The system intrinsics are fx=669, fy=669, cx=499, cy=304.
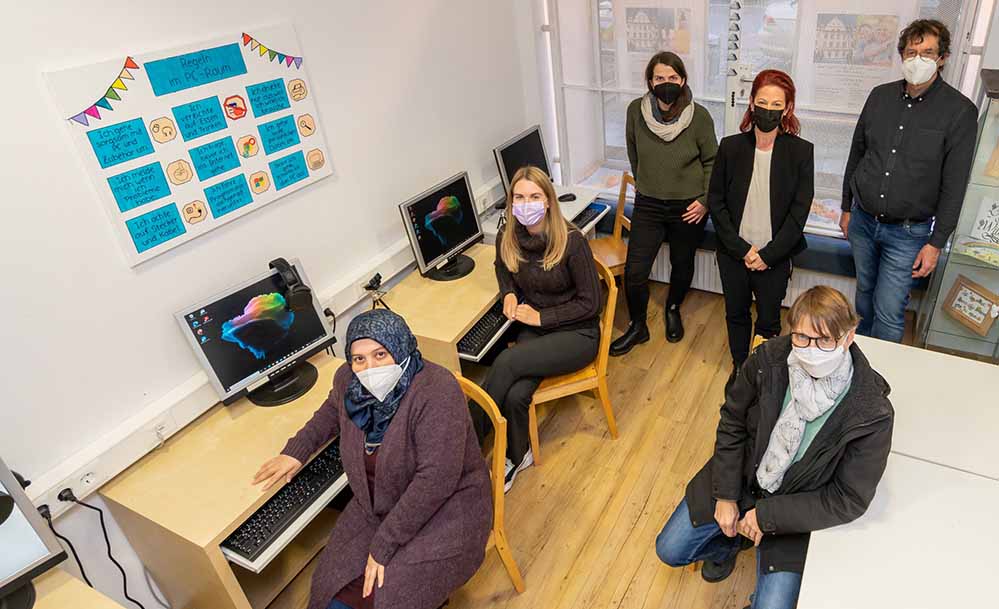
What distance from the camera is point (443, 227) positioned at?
3.22 meters

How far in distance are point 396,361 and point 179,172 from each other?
103cm

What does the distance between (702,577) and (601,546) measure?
1.26 ft

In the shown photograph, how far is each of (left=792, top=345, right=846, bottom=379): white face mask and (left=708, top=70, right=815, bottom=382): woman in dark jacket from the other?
3.83ft

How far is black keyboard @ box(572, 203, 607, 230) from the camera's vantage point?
3.77 meters

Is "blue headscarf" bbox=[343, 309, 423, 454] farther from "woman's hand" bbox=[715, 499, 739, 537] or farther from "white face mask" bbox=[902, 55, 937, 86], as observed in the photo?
"white face mask" bbox=[902, 55, 937, 86]

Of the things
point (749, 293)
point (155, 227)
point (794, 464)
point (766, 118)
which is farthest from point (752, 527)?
point (155, 227)

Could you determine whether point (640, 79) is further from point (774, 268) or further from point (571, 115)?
point (774, 268)

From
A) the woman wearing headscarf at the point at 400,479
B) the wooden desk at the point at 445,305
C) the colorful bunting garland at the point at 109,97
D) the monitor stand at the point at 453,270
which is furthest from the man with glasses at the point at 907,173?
the colorful bunting garland at the point at 109,97

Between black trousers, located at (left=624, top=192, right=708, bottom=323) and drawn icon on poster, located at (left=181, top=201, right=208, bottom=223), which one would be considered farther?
black trousers, located at (left=624, top=192, right=708, bottom=323)

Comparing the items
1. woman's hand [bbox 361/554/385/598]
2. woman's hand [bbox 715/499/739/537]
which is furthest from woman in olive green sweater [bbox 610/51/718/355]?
woman's hand [bbox 361/554/385/598]

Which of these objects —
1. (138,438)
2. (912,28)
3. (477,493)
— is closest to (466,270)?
(477,493)

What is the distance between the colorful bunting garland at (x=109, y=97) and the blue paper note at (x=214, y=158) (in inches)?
11.5

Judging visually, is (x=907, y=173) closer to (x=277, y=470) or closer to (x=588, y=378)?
(x=588, y=378)

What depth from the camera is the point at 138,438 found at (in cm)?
227
